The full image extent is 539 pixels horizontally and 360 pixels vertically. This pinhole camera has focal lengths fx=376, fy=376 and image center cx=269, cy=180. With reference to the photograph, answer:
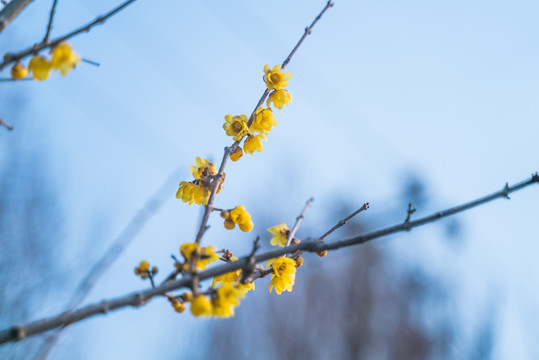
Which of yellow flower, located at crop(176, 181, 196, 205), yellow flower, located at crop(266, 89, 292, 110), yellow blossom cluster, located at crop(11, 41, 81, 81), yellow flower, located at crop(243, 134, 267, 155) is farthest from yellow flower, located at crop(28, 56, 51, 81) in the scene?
yellow flower, located at crop(266, 89, 292, 110)

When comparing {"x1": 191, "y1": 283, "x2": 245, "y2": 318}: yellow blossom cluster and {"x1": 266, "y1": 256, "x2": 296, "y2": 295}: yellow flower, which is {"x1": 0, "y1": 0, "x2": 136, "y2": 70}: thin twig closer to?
{"x1": 191, "y1": 283, "x2": 245, "y2": 318}: yellow blossom cluster

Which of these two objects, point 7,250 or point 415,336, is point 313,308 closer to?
point 415,336

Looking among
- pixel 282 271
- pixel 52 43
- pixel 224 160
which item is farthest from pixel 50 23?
pixel 282 271

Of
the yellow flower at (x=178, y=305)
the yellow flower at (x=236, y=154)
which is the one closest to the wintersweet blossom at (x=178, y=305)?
the yellow flower at (x=178, y=305)

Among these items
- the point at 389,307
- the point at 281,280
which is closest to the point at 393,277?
the point at 389,307

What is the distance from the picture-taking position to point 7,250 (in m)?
5.66

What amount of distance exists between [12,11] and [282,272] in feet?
4.77

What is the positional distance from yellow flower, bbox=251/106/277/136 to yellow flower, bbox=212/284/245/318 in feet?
3.21

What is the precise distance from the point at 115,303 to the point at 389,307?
1603cm

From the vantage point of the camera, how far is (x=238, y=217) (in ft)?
6.03

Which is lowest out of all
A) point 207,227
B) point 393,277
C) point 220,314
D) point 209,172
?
point 220,314

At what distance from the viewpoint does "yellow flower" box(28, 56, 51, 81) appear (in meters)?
1.41

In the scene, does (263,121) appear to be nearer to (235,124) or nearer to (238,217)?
(235,124)

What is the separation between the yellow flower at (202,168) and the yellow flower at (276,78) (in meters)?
0.55
